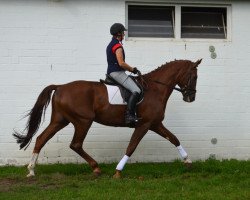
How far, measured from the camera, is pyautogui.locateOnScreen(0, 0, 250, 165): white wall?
10586mm

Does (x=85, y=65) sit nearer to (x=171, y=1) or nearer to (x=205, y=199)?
(x=171, y=1)

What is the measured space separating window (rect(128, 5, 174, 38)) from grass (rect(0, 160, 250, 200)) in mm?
2961

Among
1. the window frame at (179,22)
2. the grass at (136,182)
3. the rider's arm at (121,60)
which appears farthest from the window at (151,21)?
the grass at (136,182)

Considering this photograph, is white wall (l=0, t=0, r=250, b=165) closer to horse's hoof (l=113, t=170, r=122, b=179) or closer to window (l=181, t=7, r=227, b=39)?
window (l=181, t=7, r=227, b=39)

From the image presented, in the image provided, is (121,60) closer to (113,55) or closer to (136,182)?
(113,55)

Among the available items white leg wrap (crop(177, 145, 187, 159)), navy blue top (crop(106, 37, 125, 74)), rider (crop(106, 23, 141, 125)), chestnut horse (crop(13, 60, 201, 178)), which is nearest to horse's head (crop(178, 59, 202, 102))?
chestnut horse (crop(13, 60, 201, 178))

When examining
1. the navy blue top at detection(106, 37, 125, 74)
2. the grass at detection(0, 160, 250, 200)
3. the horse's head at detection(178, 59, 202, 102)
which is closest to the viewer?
the grass at detection(0, 160, 250, 200)

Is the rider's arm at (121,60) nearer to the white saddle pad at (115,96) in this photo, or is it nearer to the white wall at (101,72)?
the white saddle pad at (115,96)

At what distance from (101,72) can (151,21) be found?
1.68 metres

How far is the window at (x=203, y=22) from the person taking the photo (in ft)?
37.1

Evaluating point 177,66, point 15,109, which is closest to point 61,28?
point 15,109

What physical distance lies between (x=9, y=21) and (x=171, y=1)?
3.61 metres

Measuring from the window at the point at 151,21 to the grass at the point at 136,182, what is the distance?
2961mm

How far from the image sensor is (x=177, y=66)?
9.52 meters
